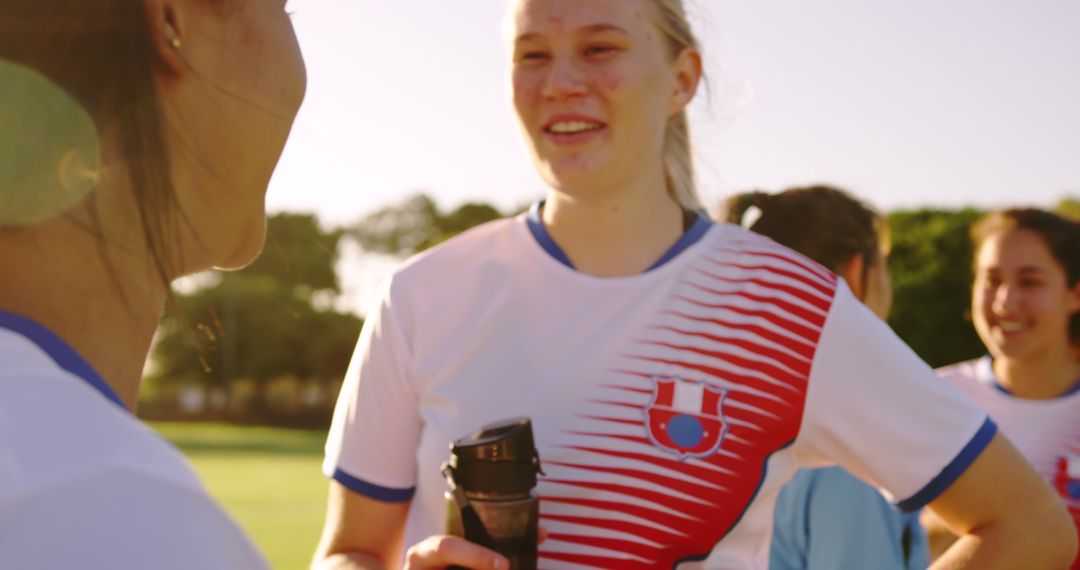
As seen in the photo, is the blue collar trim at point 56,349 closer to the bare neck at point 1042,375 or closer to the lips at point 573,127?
the lips at point 573,127

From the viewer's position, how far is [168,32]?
1109 millimetres

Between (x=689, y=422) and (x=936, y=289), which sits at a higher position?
(x=689, y=422)

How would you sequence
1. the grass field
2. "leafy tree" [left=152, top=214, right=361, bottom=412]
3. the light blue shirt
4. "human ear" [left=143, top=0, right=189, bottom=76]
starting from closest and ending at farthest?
"human ear" [left=143, top=0, right=189, bottom=76], the light blue shirt, the grass field, "leafy tree" [left=152, top=214, right=361, bottom=412]

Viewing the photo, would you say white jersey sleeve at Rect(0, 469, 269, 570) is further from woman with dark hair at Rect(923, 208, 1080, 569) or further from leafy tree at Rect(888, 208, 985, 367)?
leafy tree at Rect(888, 208, 985, 367)

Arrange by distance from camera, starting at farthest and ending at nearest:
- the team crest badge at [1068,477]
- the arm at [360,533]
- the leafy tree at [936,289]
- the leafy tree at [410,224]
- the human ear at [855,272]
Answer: the leafy tree at [410,224] → the leafy tree at [936,289] → the team crest badge at [1068,477] → the human ear at [855,272] → the arm at [360,533]

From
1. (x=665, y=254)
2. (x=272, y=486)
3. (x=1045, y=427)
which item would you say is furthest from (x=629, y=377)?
(x=272, y=486)

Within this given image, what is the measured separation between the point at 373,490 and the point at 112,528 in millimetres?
1760

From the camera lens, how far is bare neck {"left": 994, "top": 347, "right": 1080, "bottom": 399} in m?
4.96

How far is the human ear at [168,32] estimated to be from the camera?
3.59 ft

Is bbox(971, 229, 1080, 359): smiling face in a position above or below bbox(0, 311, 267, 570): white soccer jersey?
below

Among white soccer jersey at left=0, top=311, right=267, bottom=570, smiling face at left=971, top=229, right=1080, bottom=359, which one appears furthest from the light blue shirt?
white soccer jersey at left=0, top=311, right=267, bottom=570

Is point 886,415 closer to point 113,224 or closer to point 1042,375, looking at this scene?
point 113,224

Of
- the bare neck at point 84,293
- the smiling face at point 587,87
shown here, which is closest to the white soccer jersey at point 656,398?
the smiling face at point 587,87

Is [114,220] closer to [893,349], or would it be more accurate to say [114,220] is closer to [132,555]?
[132,555]
